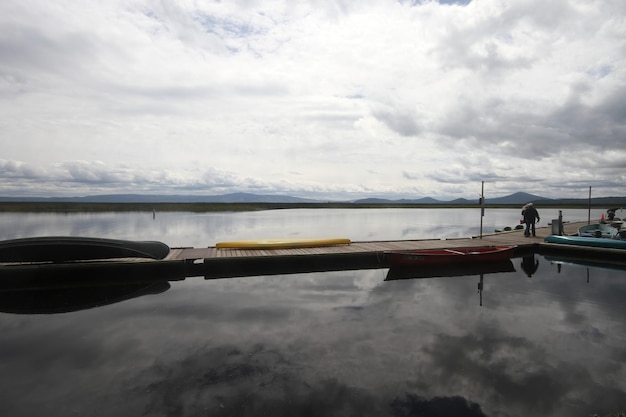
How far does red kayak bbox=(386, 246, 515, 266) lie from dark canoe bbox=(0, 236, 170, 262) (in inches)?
478

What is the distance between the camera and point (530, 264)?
20750 millimetres

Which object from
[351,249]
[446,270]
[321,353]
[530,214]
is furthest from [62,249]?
[530,214]

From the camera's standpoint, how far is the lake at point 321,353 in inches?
265

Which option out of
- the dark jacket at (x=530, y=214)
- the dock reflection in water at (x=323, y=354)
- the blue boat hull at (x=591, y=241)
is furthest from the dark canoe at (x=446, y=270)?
the dark jacket at (x=530, y=214)

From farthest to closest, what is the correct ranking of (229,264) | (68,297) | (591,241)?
(591,241)
(229,264)
(68,297)

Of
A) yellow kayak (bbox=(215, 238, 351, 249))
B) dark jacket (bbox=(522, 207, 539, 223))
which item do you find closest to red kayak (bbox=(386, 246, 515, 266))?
yellow kayak (bbox=(215, 238, 351, 249))

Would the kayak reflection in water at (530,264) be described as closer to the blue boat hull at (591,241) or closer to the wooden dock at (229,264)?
the wooden dock at (229,264)

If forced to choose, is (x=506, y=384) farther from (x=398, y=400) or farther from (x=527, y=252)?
(x=527, y=252)

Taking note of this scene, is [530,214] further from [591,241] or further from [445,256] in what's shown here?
[445,256]

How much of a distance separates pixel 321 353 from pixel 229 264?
8.79 m

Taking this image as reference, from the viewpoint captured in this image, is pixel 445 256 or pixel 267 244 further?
pixel 267 244

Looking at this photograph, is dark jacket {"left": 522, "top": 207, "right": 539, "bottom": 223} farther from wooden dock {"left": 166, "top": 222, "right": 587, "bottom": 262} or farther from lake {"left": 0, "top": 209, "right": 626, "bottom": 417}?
lake {"left": 0, "top": 209, "right": 626, "bottom": 417}

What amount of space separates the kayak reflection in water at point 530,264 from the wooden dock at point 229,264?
536 millimetres

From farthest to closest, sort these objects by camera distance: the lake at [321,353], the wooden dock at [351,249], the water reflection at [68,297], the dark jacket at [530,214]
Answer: the dark jacket at [530,214] → the wooden dock at [351,249] → the water reflection at [68,297] → the lake at [321,353]
